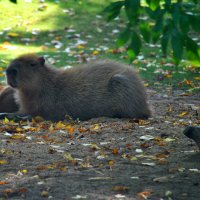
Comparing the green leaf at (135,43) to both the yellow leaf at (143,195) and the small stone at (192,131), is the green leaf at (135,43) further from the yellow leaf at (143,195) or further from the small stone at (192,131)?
the small stone at (192,131)

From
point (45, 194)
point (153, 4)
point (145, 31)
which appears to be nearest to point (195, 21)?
point (153, 4)

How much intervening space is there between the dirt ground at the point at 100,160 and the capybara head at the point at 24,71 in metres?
0.79

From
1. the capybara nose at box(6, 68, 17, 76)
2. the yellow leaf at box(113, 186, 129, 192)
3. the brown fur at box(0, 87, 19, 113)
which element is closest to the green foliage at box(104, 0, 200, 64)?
the yellow leaf at box(113, 186, 129, 192)

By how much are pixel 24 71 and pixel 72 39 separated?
246 inches

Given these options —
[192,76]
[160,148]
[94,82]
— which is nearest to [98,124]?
[94,82]

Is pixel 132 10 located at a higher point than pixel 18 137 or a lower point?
higher

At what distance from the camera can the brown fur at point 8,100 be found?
9055 millimetres

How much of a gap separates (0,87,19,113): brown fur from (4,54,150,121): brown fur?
24cm

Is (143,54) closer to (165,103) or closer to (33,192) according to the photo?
(165,103)

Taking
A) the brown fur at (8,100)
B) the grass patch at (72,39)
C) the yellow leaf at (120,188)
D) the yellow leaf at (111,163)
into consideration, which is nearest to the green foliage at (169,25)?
the yellow leaf at (120,188)

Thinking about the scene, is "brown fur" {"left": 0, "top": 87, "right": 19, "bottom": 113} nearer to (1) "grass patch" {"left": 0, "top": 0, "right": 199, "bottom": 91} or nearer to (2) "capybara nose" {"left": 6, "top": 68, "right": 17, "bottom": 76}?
(2) "capybara nose" {"left": 6, "top": 68, "right": 17, "bottom": 76}

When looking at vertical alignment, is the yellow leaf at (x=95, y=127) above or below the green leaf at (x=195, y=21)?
below

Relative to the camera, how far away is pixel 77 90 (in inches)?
335

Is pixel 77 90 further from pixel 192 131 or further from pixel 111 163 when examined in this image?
pixel 192 131
